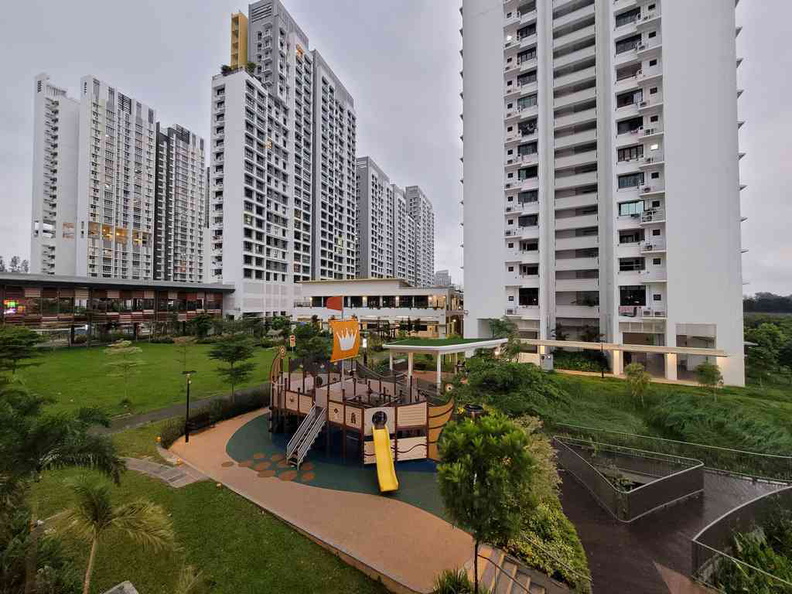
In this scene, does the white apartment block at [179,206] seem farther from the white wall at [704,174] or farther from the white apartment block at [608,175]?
the white wall at [704,174]

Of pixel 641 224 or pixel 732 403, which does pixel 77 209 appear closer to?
pixel 641 224

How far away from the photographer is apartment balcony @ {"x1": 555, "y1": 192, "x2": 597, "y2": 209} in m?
38.2

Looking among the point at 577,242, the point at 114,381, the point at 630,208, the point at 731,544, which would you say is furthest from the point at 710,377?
the point at 114,381

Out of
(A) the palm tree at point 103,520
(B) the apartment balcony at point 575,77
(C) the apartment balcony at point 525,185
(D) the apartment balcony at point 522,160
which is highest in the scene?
(B) the apartment balcony at point 575,77

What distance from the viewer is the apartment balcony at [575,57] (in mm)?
37812

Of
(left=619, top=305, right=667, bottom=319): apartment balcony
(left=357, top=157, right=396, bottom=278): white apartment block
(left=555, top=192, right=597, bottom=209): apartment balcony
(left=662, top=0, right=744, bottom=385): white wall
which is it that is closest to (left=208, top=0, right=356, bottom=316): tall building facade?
(left=357, top=157, right=396, bottom=278): white apartment block

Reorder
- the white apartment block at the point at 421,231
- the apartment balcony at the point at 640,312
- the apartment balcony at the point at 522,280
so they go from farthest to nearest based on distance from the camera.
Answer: the white apartment block at the point at 421,231
the apartment balcony at the point at 522,280
the apartment balcony at the point at 640,312

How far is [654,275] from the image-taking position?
32.7 m

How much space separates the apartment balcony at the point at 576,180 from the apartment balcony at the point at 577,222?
372 cm

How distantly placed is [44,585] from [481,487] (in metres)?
8.76

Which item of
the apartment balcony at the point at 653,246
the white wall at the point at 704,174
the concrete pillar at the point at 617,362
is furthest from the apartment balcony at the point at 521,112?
the concrete pillar at the point at 617,362

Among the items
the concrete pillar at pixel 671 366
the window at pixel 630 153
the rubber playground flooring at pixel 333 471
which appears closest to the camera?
the rubber playground flooring at pixel 333 471

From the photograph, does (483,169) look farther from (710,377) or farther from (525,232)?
(710,377)

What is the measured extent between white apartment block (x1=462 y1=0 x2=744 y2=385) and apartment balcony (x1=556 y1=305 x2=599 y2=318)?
0.14 metres
